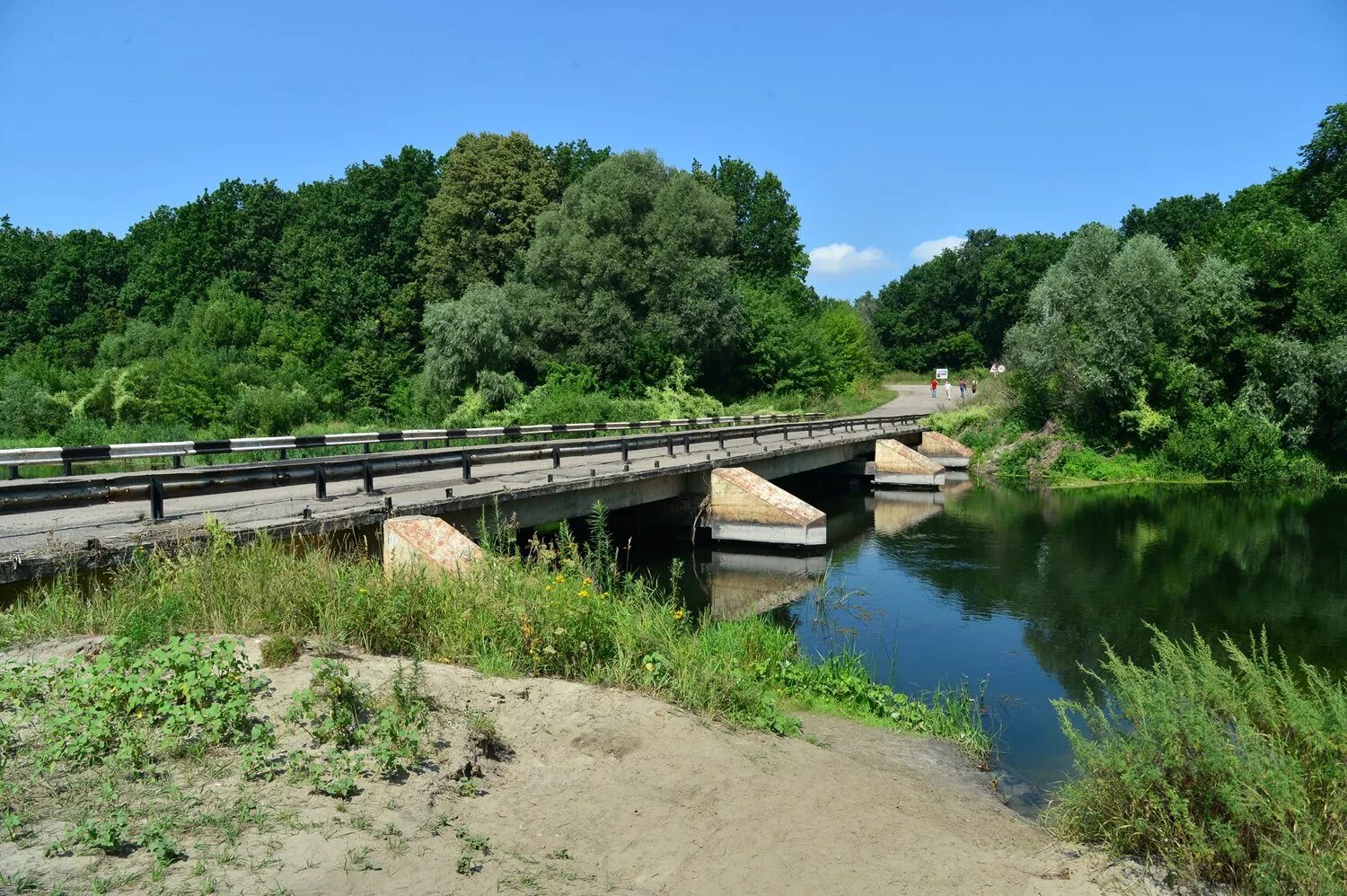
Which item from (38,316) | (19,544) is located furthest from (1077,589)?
(38,316)

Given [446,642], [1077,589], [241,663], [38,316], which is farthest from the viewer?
[38,316]

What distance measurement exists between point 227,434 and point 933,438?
102 ft

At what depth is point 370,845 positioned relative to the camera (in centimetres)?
432

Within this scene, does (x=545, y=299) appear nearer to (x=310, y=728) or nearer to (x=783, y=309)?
(x=783, y=309)

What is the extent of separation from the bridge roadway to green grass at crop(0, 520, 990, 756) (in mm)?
447

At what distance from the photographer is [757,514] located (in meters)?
21.2

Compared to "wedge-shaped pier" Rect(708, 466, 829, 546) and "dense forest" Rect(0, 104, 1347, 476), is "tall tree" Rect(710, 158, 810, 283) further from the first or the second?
"wedge-shaped pier" Rect(708, 466, 829, 546)

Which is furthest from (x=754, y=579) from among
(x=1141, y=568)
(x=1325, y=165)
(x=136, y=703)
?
(x=1325, y=165)

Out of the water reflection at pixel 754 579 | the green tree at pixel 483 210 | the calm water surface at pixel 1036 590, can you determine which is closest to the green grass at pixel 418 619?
A: the calm water surface at pixel 1036 590

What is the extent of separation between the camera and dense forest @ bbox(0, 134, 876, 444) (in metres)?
39.4

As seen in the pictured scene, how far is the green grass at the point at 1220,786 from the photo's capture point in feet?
15.5

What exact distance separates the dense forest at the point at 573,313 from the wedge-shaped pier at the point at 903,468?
8.08m

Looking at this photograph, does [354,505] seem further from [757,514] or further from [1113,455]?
[1113,455]


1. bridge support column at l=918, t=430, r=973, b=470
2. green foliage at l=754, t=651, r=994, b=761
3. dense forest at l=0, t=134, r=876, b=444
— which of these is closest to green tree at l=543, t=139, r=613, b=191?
dense forest at l=0, t=134, r=876, b=444
